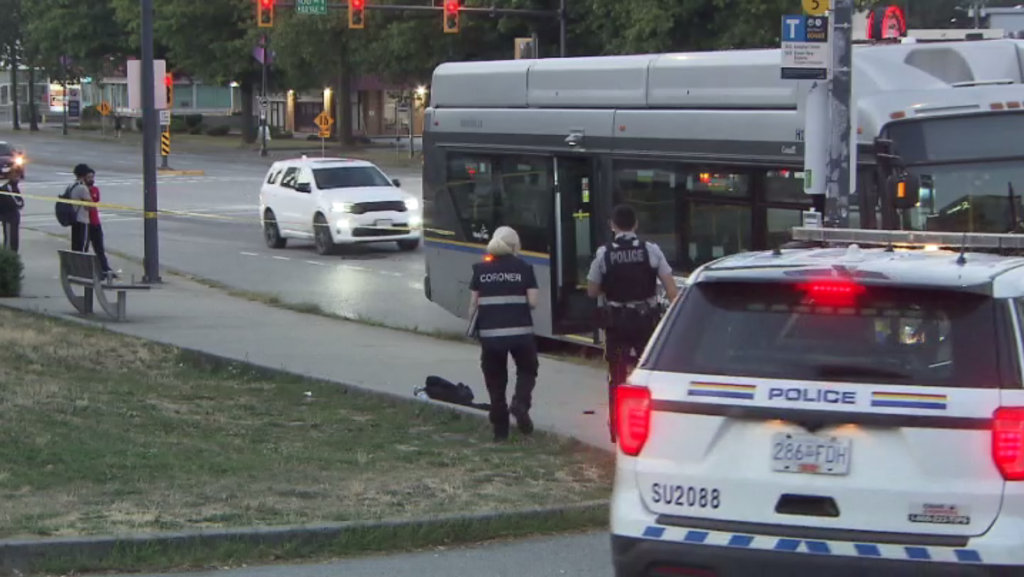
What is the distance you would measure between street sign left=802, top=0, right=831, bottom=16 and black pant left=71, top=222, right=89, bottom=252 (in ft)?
42.9

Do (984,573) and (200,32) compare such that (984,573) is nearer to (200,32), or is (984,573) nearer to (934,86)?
(934,86)

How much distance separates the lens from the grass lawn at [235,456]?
8797mm

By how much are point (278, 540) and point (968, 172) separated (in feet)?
20.4

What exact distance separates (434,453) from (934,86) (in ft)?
16.6

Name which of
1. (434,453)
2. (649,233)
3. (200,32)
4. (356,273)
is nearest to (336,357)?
(649,233)

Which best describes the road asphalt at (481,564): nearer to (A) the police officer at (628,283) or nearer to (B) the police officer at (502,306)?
(A) the police officer at (628,283)

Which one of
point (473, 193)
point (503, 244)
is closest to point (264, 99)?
point (473, 193)

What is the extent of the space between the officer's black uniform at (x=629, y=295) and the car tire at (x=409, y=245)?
1851 centimetres

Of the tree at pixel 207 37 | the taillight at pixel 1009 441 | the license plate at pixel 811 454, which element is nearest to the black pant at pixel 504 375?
the license plate at pixel 811 454

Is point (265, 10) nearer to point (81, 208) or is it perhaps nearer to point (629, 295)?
point (81, 208)

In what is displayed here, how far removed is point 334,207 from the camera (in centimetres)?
2853

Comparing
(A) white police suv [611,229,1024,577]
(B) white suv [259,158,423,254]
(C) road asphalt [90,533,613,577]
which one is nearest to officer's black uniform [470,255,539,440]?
(C) road asphalt [90,533,613,577]

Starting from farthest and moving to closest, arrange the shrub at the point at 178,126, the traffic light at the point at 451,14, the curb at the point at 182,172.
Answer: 1. the shrub at the point at 178,126
2. the curb at the point at 182,172
3. the traffic light at the point at 451,14

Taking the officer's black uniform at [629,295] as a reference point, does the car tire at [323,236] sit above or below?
below
